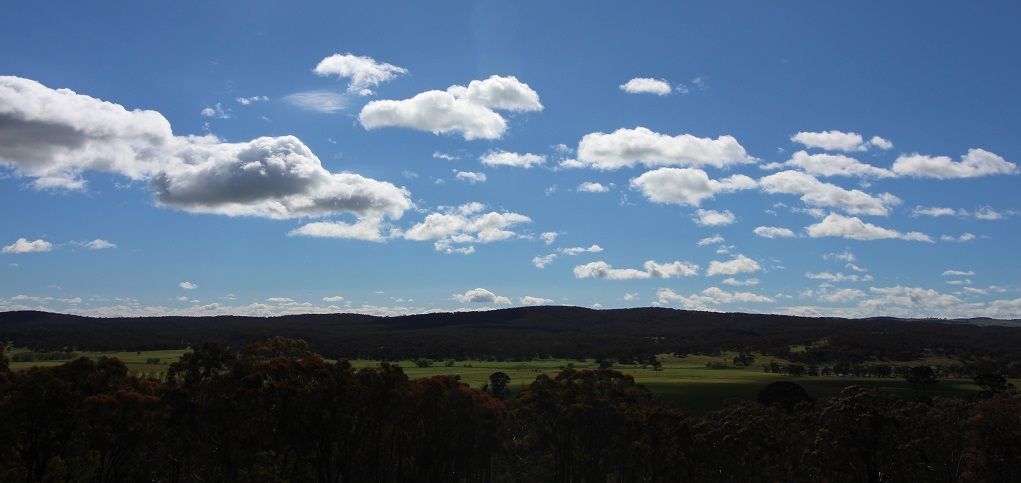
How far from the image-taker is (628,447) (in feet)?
269

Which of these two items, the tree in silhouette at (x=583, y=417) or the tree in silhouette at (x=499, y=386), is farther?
the tree in silhouette at (x=499, y=386)

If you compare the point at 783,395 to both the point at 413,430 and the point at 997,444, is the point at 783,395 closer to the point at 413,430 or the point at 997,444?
the point at 997,444

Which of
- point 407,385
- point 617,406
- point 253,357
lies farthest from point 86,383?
point 617,406

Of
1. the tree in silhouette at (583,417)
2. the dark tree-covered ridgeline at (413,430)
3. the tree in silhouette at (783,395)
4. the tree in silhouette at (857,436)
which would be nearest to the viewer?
the dark tree-covered ridgeline at (413,430)

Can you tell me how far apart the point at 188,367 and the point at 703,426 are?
49.6 meters

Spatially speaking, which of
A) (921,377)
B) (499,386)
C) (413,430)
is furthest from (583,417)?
(921,377)

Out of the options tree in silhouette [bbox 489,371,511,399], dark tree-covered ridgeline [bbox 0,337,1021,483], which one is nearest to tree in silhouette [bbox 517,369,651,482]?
dark tree-covered ridgeline [bbox 0,337,1021,483]

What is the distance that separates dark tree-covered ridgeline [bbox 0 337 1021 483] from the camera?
173ft

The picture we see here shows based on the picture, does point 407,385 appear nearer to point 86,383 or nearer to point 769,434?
point 86,383

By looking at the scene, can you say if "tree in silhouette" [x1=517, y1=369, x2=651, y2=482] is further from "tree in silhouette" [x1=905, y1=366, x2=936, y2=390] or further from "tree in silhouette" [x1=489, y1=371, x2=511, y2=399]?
"tree in silhouette" [x1=905, y1=366, x2=936, y2=390]

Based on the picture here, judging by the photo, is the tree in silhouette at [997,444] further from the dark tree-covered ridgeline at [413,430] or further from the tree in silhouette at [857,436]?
the tree in silhouette at [857,436]

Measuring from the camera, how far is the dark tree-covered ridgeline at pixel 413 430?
5275 centimetres

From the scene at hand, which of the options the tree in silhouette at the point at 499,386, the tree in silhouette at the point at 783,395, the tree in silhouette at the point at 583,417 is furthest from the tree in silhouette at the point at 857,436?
the tree in silhouette at the point at 499,386

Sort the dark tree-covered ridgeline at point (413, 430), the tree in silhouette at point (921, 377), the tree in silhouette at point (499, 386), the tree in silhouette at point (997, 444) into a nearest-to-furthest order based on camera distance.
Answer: the dark tree-covered ridgeline at point (413, 430) → the tree in silhouette at point (997, 444) → the tree in silhouette at point (499, 386) → the tree in silhouette at point (921, 377)
